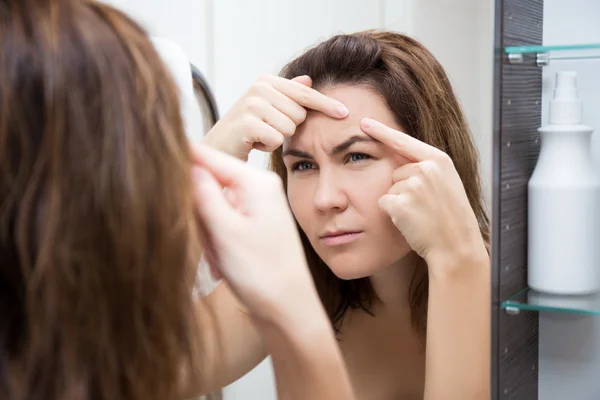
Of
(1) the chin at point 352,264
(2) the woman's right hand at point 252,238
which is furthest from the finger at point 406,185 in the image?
(2) the woman's right hand at point 252,238

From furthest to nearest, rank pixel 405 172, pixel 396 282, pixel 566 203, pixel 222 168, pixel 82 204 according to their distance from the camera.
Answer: pixel 396 282 < pixel 405 172 < pixel 566 203 < pixel 222 168 < pixel 82 204

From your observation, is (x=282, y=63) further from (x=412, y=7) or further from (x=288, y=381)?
(x=288, y=381)

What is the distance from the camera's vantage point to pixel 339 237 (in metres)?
0.84

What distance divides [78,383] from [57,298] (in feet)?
0.17

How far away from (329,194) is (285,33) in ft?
1.33

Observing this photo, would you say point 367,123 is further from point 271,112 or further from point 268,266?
point 268,266

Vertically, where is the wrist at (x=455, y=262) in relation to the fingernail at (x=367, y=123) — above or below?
below

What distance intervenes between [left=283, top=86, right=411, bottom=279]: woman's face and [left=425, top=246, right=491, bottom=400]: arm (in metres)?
0.10

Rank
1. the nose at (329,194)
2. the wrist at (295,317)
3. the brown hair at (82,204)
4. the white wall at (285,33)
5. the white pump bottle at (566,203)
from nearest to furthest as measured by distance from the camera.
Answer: the brown hair at (82,204)
the wrist at (295,317)
the white pump bottle at (566,203)
the nose at (329,194)
the white wall at (285,33)

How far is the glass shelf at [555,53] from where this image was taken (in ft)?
2.30

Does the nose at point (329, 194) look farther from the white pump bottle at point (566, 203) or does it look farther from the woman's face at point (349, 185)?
the white pump bottle at point (566, 203)

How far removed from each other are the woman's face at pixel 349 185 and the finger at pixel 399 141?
16 millimetres

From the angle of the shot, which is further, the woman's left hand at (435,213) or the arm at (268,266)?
the woman's left hand at (435,213)

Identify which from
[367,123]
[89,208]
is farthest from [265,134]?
[89,208]
